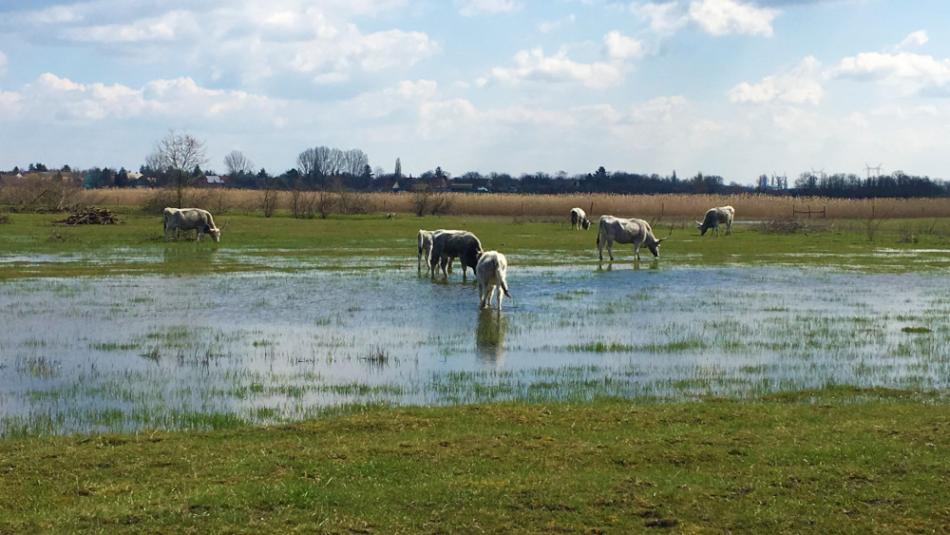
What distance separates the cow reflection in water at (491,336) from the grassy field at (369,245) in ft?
45.7

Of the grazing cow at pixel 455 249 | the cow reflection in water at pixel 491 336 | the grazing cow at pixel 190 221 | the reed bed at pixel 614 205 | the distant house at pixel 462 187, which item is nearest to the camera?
the cow reflection in water at pixel 491 336

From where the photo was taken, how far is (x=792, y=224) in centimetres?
5688

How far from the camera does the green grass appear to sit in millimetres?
7641

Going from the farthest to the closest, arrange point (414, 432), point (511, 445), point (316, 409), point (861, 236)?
1. point (861, 236)
2. point (316, 409)
3. point (414, 432)
4. point (511, 445)

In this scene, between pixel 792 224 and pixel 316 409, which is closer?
pixel 316 409

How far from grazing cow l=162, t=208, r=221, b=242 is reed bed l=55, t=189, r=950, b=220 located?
2870 centimetres

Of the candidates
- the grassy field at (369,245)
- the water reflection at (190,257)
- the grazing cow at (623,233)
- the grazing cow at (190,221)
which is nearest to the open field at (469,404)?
the water reflection at (190,257)

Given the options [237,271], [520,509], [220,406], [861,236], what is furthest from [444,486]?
[861,236]

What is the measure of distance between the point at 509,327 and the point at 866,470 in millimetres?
11373

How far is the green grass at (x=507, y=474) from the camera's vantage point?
764 centimetres

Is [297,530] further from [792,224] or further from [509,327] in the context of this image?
[792,224]

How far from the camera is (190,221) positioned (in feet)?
152

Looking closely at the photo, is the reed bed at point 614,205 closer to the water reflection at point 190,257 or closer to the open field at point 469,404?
the water reflection at point 190,257

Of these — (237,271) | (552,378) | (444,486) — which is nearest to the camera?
(444,486)
